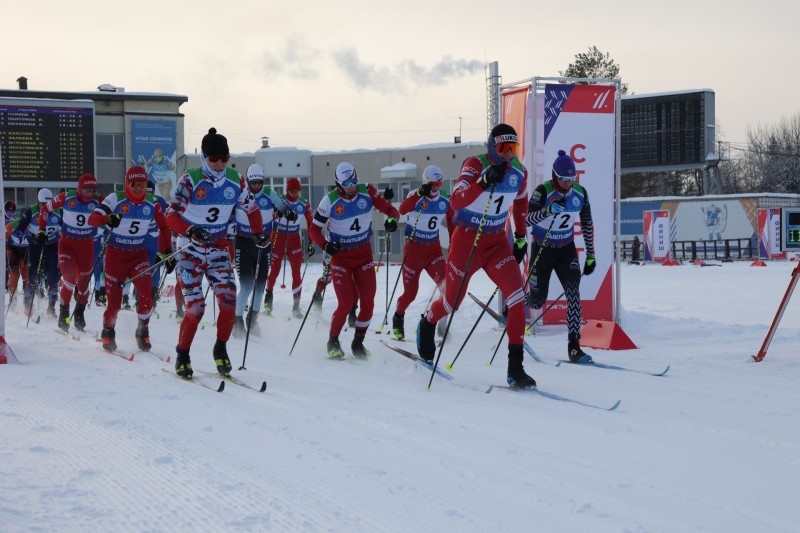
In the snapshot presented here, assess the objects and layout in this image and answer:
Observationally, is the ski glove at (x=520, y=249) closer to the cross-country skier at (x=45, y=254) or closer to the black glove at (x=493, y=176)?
the black glove at (x=493, y=176)

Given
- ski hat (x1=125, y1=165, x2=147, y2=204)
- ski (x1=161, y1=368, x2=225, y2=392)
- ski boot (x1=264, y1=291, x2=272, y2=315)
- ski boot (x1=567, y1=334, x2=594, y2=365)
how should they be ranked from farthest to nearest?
ski boot (x1=264, y1=291, x2=272, y2=315) < ski hat (x1=125, y1=165, x2=147, y2=204) < ski boot (x1=567, y1=334, x2=594, y2=365) < ski (x1=161, y1=368, x2=225, y2=392)

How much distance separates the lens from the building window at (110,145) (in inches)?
1793

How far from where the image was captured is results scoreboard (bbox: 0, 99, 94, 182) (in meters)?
32.0

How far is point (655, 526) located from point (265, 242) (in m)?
4.95

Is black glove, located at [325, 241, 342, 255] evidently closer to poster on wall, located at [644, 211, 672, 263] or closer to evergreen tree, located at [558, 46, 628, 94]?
poster on wall, located at [644, 211, 672, 263]

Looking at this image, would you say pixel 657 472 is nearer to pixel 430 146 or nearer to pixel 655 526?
pixel 655 526

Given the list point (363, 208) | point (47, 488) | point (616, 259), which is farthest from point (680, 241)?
point (47, 488)

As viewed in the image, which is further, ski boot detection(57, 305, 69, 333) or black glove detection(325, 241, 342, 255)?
ski boot detection(57, 305, 69, 333)

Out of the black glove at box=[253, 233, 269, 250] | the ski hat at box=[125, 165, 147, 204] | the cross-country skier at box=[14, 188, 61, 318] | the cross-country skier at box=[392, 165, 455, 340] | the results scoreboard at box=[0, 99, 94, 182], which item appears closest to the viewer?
the black glove at box=[253, 233, 269, 250]

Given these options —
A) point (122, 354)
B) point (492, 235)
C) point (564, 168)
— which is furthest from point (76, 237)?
point (492, 235)

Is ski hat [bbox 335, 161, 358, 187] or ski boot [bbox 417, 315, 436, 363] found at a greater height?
ski hat [bbox 335, 161, 358, 187]

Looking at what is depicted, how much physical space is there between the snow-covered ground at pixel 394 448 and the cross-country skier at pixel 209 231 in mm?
443

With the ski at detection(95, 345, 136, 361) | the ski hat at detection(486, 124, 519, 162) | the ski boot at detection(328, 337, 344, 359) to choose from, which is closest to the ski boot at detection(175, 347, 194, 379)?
the ski at detection(95, 345, 136, 361)

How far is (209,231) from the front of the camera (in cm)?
773
